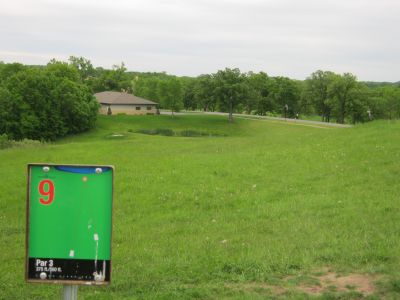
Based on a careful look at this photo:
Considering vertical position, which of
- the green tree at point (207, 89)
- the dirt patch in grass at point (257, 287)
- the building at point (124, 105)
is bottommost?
the dirt patch in grass at point (257, 287)

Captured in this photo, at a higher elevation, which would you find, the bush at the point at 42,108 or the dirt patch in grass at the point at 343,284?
the bush at the point at 42,108

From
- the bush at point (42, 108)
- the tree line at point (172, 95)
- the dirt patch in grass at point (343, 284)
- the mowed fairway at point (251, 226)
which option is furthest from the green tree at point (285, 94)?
the dirt patch in grass at point (343, 284)

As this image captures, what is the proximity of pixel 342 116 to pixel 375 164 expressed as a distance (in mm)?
71057

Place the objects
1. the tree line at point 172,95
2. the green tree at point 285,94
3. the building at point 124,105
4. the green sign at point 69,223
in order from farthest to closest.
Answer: the green tree at point 285,94, the building at point 124,105, the tree line at point 172,95, the green sign at point 69,223

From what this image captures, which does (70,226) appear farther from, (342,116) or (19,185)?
(342,116)

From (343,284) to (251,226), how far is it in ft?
10.3

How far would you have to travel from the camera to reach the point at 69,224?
312 centimetres

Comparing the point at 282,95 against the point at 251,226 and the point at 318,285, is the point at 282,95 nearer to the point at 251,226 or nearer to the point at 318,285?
the point at 251,226

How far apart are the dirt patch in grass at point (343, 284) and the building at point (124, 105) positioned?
250 feet

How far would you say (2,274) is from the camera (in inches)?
272

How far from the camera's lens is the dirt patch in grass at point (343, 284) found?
562 centimetres

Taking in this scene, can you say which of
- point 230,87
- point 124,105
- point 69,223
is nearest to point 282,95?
point 230,87

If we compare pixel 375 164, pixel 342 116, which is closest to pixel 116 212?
pixel 375 164

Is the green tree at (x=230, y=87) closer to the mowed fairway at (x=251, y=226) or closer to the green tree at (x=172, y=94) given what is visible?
the green tree at (x=172, y=94)
